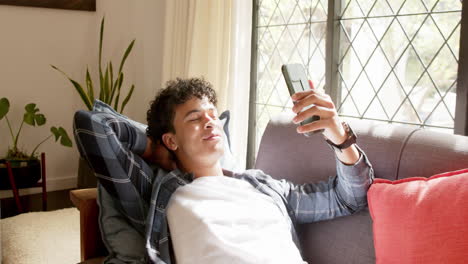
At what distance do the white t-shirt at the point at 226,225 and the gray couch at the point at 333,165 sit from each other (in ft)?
0.54

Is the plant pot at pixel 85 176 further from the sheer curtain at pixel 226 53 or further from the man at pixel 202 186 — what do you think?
the man at pixel 202 186

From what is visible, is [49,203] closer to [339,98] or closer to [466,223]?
[339,98]

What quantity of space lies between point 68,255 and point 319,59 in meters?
1.61

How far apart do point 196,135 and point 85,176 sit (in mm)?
2403

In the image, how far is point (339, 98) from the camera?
7.87 feet

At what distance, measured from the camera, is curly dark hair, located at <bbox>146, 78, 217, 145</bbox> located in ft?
5.34

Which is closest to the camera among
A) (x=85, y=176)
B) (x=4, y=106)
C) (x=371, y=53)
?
(x=371, y=53)

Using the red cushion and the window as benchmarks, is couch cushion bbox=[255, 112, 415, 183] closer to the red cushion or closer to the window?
the red cushion

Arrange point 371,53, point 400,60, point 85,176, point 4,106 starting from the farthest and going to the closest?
point 85,176 → point 4,106 → point 371,53 → point 400,60

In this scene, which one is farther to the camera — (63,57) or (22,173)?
(63,57)

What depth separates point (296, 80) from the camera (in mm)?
1373

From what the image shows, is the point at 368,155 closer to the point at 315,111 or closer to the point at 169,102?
the point at 315,111

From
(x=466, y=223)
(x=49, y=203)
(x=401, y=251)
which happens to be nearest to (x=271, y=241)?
(x=401, y=251)

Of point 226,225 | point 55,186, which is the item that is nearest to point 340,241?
point 226,225
